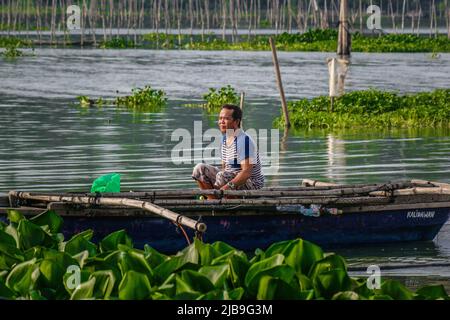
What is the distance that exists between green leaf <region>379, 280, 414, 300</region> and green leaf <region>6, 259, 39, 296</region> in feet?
7.13

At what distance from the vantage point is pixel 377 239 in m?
14.4

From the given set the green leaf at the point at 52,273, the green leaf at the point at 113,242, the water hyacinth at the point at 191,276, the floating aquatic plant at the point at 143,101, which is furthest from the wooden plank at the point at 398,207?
the floating aquatic plant at the point at 143,101

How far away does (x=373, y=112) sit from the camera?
94.3ft

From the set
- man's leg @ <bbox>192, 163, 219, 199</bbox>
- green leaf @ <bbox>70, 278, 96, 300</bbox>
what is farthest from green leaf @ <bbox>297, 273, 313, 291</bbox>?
man's leg @ <bbox>192, 163, 219, 199</bbox>

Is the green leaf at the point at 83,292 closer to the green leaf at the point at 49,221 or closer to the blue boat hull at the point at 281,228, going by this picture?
the green leaf at the point at 49,221

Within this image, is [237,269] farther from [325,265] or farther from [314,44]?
[314,44]

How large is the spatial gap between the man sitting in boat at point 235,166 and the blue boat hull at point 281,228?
509 mm

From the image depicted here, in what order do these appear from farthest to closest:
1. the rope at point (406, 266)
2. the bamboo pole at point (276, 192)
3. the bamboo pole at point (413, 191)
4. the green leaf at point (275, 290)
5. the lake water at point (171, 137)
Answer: the lake water at point (171, 137) → the bamboo pole at point (413, 191) → the bamboo pole at point (276, 192) → the rope at point (406, 266) → the green leaf at point (275, 290)

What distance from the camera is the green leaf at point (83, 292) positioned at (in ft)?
25.3

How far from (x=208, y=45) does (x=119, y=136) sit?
5231 centimetres

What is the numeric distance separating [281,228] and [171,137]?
12714 millimetres

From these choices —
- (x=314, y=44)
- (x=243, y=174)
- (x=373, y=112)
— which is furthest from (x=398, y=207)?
(x=314, y=44)

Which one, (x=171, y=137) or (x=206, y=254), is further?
(x=171, y=137)

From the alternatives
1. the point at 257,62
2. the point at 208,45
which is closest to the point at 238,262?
the point at 257,62
